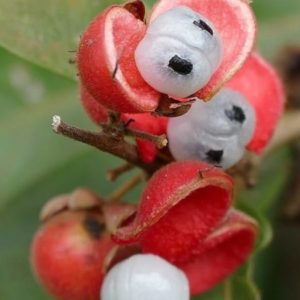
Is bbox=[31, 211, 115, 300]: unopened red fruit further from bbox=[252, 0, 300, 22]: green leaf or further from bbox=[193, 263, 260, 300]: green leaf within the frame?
bbox=[252, 0, 300, 22]: green leaf

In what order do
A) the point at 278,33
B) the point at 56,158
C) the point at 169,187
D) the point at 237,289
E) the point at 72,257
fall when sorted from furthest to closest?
1. the point at 278,33
2. the point at 56,158
3. the point at 237,289
4. the point at 72,257
5. the point at 169,187

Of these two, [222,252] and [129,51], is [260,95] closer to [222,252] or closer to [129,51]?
[222,252]

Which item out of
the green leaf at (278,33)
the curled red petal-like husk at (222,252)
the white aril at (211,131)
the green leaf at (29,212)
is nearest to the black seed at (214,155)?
the white aril at (211,131)

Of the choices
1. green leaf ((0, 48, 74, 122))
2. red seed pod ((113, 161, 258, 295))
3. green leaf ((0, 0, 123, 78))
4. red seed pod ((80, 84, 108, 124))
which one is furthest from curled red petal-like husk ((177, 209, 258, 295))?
green leaf ((0, 48, 74, 122))

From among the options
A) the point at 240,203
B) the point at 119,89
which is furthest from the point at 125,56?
the point at 240,203

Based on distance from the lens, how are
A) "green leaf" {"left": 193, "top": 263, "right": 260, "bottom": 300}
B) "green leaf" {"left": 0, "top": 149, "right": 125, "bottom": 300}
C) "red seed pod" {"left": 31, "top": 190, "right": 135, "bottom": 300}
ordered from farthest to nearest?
1. "green leaf" {"left": 0, "top": 149, "right": 125, "bottom": 300}
2. "green leaf" {"left": 193, "top": 263, "right": 260, "bottom": 300}
3. "red seed pod" {"left": 31, "top": 190, "right": 135, "bottom": 300}

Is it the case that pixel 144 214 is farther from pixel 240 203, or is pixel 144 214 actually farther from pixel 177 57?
pixel 240 203

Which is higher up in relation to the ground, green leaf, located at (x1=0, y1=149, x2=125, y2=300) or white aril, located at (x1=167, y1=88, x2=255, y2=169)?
white aril, located at (x1=167, y1=88, x2=255, y2=169)

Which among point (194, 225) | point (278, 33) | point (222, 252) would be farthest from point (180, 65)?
point (278, 33)
